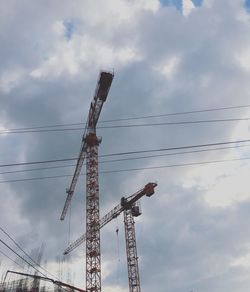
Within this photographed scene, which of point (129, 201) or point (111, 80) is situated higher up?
point (111, 80)

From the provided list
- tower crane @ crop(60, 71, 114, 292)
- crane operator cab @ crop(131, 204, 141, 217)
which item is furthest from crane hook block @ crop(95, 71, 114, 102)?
crane operator cab @ crop(131, 204, 141, 217)

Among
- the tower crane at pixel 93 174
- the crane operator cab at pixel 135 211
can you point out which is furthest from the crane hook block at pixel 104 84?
the crane operator cab at pixel 135 211

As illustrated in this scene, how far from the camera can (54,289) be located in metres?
92.4

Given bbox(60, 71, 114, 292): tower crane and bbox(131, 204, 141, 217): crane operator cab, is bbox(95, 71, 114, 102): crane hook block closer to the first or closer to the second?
bbox(60, 71, 114, 292): tower crane

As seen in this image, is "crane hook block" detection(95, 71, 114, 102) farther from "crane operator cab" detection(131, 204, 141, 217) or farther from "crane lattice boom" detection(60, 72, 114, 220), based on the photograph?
"crane operator cab" detection(131, 204, 141, 217)

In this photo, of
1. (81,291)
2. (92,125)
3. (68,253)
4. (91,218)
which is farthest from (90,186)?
(68,253)

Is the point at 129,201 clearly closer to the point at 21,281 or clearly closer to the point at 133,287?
the point at 133,287

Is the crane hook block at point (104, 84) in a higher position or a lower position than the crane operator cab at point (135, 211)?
higher

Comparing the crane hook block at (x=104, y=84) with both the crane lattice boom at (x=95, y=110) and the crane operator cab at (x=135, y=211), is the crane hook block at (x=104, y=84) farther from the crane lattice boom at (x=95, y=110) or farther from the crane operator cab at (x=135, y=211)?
the crane operator cab at (x=135, y=211)

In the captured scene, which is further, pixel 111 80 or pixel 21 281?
pixel 21 281

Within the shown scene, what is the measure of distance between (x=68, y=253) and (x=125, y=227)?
23182mm

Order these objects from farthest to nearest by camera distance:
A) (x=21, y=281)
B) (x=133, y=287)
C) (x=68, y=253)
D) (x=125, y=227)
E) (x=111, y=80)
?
(x=68, y=253), (x=21, y=281), (x=125, y=227), (x=133, y=287), (x=111, y=80)

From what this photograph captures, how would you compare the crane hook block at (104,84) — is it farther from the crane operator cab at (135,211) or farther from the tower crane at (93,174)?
the crane operator cab at (135,211)

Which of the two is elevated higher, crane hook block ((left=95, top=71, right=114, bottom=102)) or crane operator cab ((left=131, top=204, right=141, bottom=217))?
crane hook block ((left=95, top=71, right=114, bottom=102))
